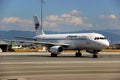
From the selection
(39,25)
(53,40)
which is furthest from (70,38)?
(39,25)

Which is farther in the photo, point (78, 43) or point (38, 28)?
point (38, 28)

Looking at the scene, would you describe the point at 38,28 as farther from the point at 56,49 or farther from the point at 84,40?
the point at 84,40

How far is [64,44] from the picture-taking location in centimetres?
4559

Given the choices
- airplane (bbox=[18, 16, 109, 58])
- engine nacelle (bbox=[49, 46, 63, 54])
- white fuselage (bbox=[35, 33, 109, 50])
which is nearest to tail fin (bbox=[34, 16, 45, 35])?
airplane (bbox=[18, 16, 109, 58])

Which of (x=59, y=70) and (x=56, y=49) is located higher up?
(x=56, y=49)

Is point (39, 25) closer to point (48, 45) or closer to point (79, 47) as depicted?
point (48, 45)

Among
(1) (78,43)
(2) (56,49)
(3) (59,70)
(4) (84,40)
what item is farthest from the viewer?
(1) (78,43)

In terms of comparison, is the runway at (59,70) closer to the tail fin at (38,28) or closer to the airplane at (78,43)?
the airplane at (78,43)

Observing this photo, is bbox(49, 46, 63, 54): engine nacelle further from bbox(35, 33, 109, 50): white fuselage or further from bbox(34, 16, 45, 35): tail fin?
bbox(34, 16, 45, 35): tail fin

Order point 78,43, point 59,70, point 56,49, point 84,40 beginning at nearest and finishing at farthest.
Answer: point 59,70
point 84,40
point 56,49
point 78,43

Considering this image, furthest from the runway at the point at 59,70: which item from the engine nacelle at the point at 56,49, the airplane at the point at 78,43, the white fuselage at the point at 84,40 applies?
the engine nacelle at the point at 56,49

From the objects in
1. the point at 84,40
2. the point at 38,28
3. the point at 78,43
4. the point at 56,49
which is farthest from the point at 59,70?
the point at 38,28

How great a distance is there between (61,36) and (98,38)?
7160 millimetres

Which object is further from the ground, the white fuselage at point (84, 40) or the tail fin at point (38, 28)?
the tail fin at point (38, 28)
